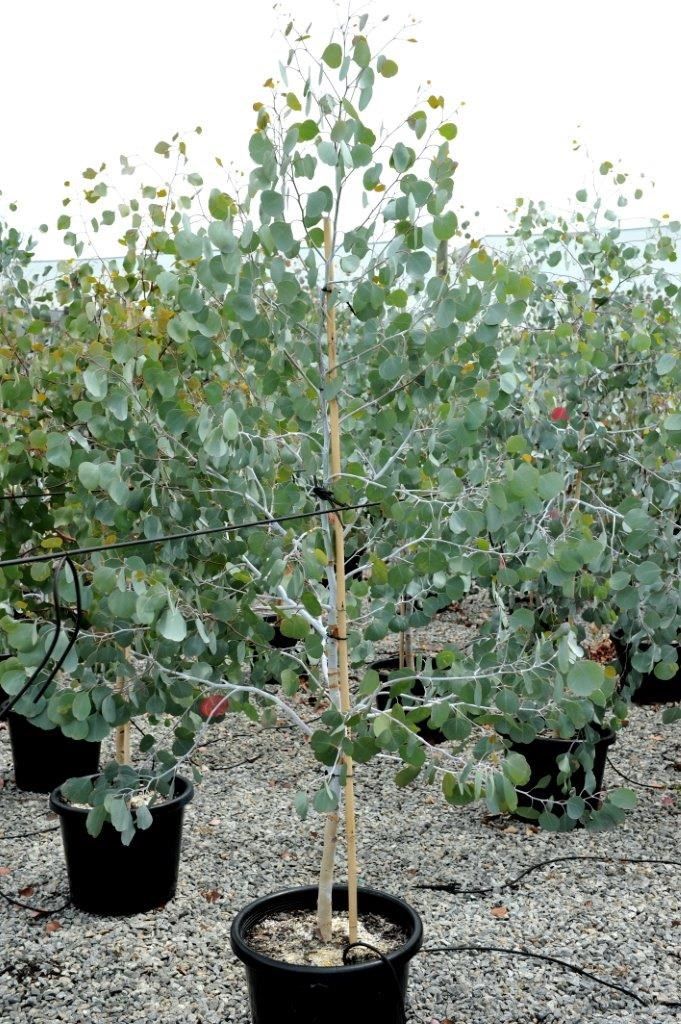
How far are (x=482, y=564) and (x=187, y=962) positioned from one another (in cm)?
142

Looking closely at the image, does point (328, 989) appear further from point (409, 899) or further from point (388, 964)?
point (409, 899)

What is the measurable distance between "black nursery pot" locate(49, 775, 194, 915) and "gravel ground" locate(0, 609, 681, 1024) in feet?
0.19

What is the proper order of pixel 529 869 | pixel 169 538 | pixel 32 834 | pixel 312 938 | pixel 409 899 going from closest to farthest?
pixel 169 538, pixel 312 938, pixel 409 899, pixel 529 869, pixel 32 834

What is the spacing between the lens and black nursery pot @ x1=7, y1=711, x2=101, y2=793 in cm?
378

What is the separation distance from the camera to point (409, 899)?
293cm

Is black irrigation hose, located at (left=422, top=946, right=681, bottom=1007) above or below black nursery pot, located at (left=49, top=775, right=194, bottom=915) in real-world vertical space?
below

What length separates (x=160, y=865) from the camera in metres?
2.85

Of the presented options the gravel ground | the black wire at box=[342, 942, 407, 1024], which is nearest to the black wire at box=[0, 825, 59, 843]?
the gravel ground

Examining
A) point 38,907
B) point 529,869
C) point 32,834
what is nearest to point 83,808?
point 38,907

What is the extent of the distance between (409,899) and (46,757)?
160 cm

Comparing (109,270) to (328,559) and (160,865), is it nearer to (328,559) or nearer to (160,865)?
(328,559)

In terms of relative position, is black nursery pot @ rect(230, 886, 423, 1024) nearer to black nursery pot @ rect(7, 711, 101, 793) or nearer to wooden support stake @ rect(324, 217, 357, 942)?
wooden support stake @ rect(324, 217, 357, 942)

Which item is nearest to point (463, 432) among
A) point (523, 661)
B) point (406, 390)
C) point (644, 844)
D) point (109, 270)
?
point (406, 390)

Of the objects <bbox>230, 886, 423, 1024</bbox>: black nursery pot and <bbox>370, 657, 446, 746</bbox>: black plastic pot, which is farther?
<bbox>370, 657, 446, 746</bbox>: black plastic pot
